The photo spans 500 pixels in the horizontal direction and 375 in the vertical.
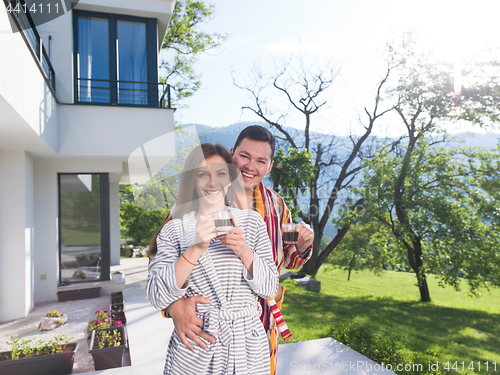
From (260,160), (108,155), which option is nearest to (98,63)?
(108,155)

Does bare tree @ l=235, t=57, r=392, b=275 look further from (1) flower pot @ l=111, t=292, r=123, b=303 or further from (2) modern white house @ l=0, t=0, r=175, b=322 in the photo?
(1) flower pot @ l=111, t=292, r=123, b=303

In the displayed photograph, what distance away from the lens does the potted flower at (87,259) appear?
24.6 ft

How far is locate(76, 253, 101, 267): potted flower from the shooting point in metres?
7.51

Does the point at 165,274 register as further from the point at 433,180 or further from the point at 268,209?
the point at 433,180

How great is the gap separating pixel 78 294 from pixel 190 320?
Result: 6.91 metres

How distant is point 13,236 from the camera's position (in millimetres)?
5910

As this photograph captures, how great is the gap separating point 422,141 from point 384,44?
4833mm

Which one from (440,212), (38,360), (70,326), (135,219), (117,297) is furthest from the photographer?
(135,219)

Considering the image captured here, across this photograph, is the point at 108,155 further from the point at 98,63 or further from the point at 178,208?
the point at 178,208

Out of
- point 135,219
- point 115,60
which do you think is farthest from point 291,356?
point 135,219

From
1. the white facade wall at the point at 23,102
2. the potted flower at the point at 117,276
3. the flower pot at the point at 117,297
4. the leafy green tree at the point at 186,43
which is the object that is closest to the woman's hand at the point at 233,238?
the white facade wall at the point at 23,102

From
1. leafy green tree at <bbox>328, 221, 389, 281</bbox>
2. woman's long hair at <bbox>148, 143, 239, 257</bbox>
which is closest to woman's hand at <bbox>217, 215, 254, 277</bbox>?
woman's long hair at <bbox>148, 143, 239, 257</bbox>

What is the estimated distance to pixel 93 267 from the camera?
24.8 ft

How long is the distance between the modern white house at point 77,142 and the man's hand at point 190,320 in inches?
193
